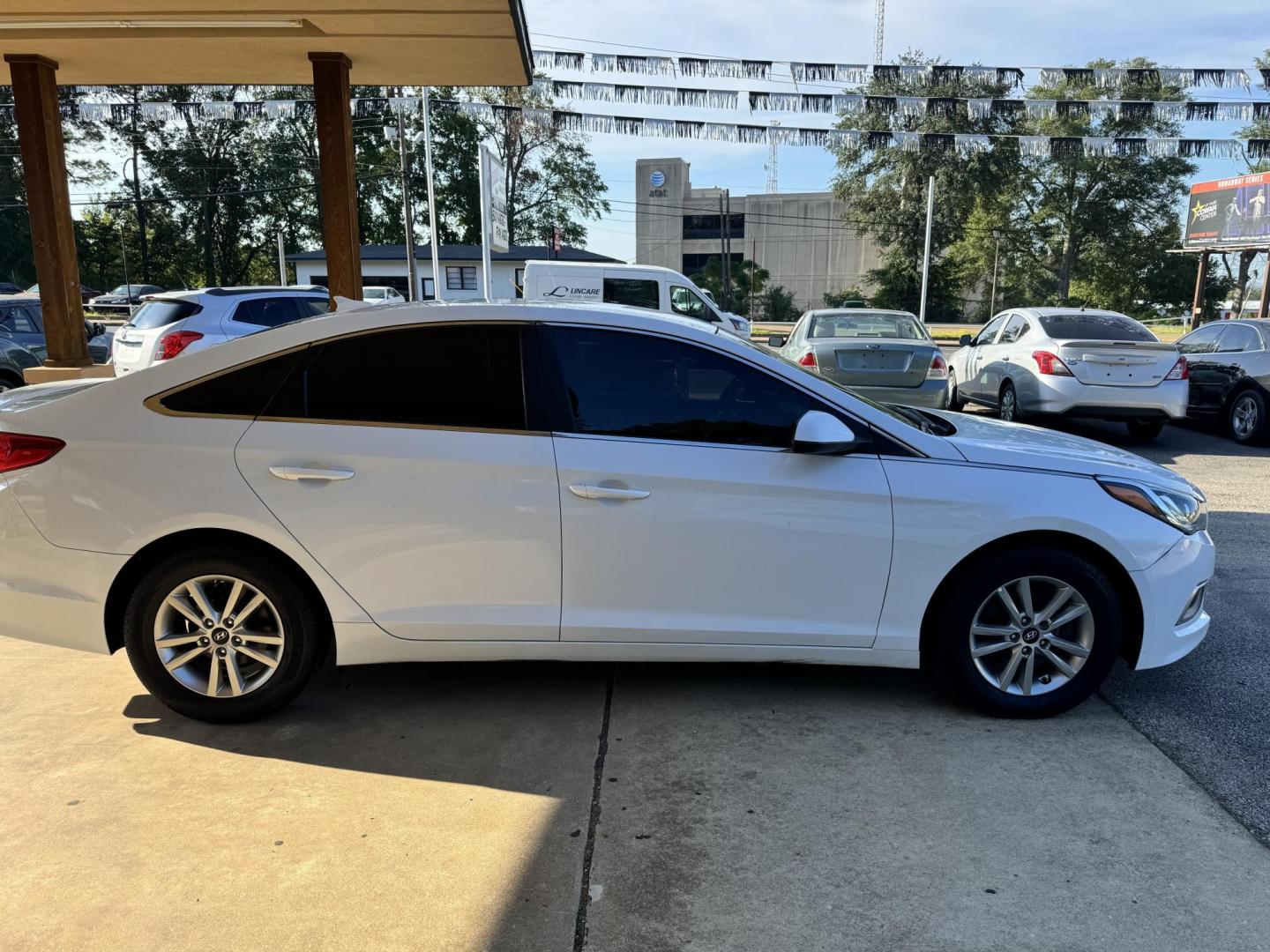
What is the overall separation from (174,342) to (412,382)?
7951 millimetres

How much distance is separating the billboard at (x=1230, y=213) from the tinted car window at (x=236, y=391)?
2679 centimetres

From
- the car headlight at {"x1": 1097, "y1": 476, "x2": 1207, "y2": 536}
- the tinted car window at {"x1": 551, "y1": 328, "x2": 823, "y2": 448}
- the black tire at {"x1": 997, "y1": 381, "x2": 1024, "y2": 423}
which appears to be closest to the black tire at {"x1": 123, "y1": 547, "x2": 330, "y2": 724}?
the tinted car window at {"x1": 551, "y1": 328, "x2": 823, "y2": 448}

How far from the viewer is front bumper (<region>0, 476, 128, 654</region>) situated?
3.41 m

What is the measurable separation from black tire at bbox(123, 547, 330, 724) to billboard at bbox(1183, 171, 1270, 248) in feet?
88.4

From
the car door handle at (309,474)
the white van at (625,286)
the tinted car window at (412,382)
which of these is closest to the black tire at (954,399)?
the white van at (625,286)

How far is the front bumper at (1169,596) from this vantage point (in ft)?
11.5

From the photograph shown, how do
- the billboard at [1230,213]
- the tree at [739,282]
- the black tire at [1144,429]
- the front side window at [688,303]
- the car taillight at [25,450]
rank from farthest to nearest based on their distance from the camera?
the tree at [739,282]
the billboard at [1230,213]
the front side window at [688,303]
the black tire at [1144,429]
the car taillight at [25,450]

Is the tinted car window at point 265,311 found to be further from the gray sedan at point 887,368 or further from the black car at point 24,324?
the gray sedan at point 887,368

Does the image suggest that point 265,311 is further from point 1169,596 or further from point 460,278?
point 460,278

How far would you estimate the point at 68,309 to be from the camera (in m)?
→ 10.3

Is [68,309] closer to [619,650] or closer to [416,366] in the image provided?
[416,366]

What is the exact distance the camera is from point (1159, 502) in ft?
11.7

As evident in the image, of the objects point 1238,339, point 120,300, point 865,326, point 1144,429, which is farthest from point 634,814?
point 120,300

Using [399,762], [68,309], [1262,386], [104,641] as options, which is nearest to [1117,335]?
[1262,386]
